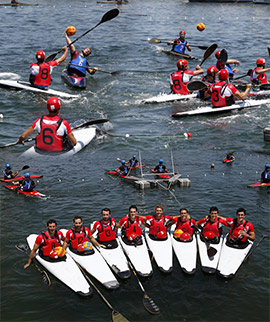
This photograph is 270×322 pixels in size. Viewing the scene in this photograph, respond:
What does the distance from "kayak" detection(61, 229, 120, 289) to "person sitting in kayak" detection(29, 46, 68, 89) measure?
1273 centimetres

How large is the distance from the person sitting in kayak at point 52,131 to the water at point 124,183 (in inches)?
82.1

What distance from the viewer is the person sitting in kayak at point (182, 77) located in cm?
2369

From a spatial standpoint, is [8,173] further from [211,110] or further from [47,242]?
[211,110]

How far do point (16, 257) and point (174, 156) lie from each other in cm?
790

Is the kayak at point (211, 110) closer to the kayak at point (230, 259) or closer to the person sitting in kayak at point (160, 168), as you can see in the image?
the person sitting in kayak at point (160, 168)

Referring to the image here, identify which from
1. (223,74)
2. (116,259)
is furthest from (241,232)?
(223,74)

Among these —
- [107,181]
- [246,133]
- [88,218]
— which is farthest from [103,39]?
[88,218]

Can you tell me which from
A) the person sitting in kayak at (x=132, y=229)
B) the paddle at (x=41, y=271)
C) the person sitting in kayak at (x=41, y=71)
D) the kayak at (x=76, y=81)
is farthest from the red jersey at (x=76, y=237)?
the kayak at (x=76, y=81)

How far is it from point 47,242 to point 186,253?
3.38m

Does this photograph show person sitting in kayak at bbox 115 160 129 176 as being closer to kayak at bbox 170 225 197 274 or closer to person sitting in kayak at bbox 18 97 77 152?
person sitting in kayak at bbox 18 97 77 152

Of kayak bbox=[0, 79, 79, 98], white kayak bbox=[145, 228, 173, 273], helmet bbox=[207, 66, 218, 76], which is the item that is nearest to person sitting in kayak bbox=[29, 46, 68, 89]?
kayak bbox=[0, 79, 79, 98]

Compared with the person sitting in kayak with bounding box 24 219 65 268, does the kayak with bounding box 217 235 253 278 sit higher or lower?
lower

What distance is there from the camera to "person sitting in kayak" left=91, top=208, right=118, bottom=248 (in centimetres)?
1252

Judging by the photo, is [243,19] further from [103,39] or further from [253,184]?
[253,184]
